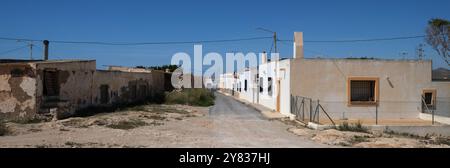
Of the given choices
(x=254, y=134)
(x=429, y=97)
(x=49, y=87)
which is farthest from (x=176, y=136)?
(x=429, y=97)

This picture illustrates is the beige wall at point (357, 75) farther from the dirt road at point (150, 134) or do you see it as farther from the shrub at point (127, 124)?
the shrub at point (127, 124)

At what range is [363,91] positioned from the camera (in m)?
25.0

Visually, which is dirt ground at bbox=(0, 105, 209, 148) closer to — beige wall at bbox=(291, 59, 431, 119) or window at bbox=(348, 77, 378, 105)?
beige wall at bbox=(291, 59, 431, 119)

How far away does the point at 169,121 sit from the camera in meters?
20.2

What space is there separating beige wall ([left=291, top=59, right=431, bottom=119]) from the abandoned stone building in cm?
1038

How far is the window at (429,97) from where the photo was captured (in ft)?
84.1

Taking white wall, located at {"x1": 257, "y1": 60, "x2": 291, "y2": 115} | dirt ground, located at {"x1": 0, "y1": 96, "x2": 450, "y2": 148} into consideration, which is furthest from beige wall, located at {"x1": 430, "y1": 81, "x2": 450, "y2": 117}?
dirt ground, located at {"x1": 0, "y1": 96, "x2": 450, "y2": 148}

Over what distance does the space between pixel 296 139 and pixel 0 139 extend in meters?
9.08

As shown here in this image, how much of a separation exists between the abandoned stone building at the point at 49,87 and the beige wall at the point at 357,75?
10.4m

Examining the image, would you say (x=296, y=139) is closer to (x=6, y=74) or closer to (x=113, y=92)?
(x=6, y=74)

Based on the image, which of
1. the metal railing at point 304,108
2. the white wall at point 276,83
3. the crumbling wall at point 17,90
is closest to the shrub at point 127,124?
the crumbling wall at point 17,90

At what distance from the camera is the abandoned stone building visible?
18.7m

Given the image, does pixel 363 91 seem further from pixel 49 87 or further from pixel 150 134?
pixel 49 87

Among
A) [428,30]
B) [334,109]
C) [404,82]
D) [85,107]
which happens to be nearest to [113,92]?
[85,107]
